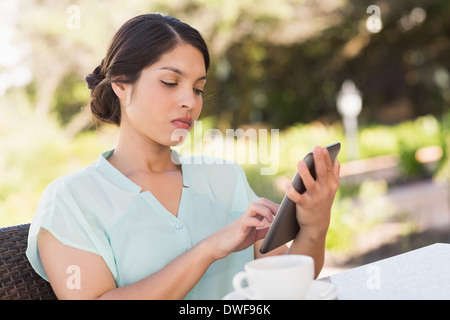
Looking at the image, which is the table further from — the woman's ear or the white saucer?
the woman's ear

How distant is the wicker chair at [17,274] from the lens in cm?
130

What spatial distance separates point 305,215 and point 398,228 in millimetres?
5579

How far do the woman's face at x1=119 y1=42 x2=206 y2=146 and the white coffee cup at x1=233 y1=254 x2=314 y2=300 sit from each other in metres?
0.59

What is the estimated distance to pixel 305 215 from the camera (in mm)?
1229

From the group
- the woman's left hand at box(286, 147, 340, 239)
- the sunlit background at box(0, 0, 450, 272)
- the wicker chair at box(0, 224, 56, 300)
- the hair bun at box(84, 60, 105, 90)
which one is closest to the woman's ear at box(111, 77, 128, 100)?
the hair bun at box(84, 60, 105, 90)

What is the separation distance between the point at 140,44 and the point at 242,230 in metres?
0.59

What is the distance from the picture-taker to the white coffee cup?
90cm

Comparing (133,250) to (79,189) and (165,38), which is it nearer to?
(79,189)

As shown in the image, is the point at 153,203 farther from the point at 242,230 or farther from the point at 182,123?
the point at 242,230

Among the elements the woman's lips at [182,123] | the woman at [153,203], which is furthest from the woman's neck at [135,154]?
the woman's lips at [182,123]

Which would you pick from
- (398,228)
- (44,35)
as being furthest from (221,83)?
(398,228)

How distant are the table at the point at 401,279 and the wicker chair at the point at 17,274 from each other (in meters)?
0.67
